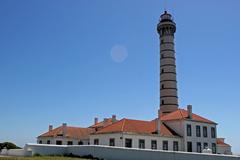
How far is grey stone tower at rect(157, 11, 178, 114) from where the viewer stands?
161ft

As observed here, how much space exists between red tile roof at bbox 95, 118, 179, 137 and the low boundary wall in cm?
615

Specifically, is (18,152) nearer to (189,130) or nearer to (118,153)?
(118,153)

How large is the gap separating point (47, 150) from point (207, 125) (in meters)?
21.1

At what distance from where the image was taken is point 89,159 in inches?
965

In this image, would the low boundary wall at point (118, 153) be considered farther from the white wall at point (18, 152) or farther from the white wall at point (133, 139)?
the white wall at point (133, 139)

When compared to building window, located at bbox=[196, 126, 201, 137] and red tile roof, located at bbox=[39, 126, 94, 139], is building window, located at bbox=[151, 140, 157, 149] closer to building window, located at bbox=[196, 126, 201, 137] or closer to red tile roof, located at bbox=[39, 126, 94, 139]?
building window, located at bbox=[196, 126, 201, 137]

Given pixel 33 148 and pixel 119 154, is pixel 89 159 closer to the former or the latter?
pixel 119 154

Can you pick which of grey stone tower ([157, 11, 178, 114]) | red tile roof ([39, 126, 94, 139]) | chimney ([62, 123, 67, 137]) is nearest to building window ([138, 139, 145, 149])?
red tile roof ([39, 126, 94, 139])

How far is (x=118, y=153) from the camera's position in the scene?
24.8 m

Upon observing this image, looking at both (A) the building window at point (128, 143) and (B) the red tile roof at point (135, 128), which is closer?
(A) the building window at point (128, 143)

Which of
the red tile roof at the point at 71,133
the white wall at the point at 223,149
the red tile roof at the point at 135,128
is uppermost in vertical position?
the red tile roof at the point at 135,128

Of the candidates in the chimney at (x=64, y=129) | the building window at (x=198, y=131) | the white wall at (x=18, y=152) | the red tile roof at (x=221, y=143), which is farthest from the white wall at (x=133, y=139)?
the red tile roof at (x=221, y=143)

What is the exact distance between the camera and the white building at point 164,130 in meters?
34.3

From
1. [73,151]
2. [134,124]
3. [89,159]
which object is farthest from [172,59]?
[89,159]
